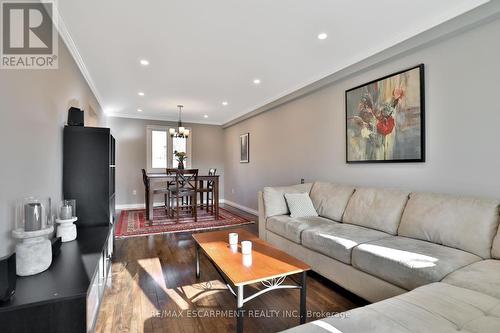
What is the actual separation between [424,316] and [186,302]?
170cm

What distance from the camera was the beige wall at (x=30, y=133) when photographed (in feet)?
5.02

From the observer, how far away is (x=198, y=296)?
2.15 metres

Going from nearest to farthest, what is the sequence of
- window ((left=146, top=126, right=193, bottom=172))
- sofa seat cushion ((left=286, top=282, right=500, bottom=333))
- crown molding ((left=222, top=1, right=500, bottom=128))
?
sofa seat cushion ((left=286, top=282, right=500, bottom=333)), crown molding ((left=222, top=1, right=500, bottom=128)), window ((left=146, top=126, right=193, bottom=172))

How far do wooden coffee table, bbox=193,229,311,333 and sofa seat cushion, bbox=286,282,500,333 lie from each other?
0.53 metres

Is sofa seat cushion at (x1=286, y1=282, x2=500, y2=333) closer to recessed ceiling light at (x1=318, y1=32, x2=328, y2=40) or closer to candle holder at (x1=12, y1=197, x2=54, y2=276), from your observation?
candle holder at (x1=12, y1=197, x2=54, y2=276)

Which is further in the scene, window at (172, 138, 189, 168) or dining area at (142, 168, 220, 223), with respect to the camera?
window at (172, 138, 189, 168)

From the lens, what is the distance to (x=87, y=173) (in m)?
2.52

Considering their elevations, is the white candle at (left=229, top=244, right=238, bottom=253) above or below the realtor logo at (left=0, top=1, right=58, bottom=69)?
below

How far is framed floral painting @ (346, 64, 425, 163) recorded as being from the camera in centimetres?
253

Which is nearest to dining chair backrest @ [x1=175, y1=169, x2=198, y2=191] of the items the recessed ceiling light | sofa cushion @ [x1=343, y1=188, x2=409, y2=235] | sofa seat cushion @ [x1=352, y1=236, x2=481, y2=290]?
sofa cushion @ [x1=343, y1=188, x2=409, y2=235]

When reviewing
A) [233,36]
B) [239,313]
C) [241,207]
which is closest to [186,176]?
[241,207]

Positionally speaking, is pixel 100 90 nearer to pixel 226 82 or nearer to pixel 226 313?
pixel 226 82

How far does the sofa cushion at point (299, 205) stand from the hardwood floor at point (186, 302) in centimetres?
78

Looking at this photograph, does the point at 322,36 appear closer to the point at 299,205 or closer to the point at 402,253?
the point at 299,205
